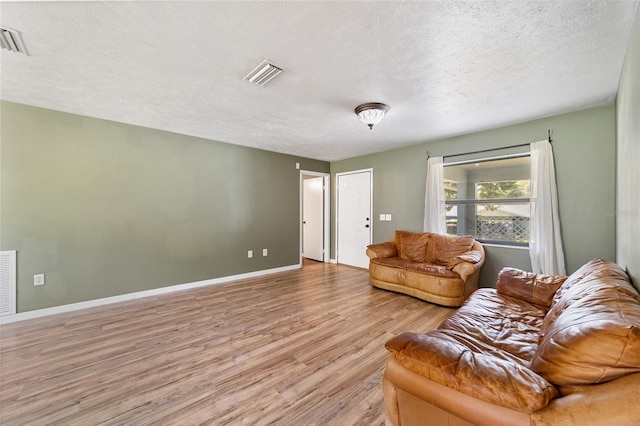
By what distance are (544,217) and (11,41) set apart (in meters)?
Answer: 5.39

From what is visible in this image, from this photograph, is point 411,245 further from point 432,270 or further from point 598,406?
point 598,406

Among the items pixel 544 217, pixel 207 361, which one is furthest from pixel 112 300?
pixel 544 217

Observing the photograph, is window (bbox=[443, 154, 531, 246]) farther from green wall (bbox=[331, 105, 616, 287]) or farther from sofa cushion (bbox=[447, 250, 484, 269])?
sofa cushion (bbox=[447, 250, 484, 269])

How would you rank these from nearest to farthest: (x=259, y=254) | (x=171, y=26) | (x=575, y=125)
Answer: (x=171, y=26) < (x=575, y=125) < (x=259, y=254)

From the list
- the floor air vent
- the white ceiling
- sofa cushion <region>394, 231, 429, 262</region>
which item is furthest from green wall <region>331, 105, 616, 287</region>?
the floor air vent

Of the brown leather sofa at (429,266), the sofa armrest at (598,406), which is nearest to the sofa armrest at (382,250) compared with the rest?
the brown leather sofa at (429,266)

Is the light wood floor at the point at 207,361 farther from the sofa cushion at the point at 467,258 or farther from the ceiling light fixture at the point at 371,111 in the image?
the ceiling light fixture at the point at 371,111

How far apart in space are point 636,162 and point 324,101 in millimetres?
2457

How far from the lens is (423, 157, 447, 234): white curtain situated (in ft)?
13.6

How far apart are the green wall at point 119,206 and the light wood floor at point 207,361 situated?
1.63 feet

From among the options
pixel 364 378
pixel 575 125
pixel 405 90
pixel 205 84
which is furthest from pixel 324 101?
pixel 575 125

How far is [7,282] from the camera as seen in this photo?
2789 millimetres

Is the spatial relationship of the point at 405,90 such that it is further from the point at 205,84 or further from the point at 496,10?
the point at 205,84

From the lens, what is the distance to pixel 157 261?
148 inches
